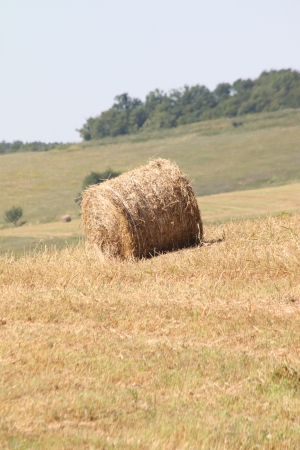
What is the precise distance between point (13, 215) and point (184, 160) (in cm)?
2205

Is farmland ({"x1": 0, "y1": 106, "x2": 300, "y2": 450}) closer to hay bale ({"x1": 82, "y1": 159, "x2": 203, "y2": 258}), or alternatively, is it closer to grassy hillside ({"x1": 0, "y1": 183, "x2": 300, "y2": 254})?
hay bale ({"x1": 82, "y1": 159, "x2": 203, "y2": 258})

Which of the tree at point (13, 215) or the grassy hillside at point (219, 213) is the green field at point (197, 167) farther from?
the tree at point (13, 215)

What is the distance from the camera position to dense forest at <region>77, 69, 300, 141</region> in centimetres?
9469

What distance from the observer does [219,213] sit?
30.8 metres

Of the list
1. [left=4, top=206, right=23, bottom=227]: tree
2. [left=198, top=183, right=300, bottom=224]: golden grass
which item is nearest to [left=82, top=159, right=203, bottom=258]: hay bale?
[left=198, top=183, right=300, bottom=224]: golden grass

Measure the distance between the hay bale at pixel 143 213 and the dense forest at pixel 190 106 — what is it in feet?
269

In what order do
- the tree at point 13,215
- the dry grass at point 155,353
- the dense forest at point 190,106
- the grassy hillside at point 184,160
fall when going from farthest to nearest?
the dense forest at point 190,106 < the grassy hillside at point 184,160 < the tree at point 13,215 < the dry grass at point 155,353

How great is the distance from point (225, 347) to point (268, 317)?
941 mm

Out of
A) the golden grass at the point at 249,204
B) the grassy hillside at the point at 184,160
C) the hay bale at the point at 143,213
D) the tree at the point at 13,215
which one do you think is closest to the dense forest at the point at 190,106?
the grassy hillside at the point at 184,160

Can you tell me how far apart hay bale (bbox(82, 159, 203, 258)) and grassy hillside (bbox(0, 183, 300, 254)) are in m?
11.5

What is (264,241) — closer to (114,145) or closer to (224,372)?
(224,372)

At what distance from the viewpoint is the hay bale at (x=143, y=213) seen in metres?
11.4

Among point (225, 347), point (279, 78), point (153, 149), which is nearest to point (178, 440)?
point (225, 347)

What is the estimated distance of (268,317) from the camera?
6.93 m
